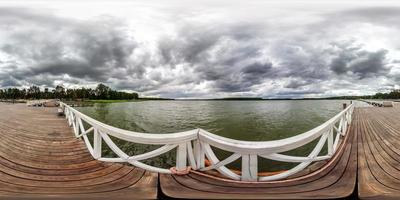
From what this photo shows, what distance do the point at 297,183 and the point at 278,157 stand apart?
0.41m

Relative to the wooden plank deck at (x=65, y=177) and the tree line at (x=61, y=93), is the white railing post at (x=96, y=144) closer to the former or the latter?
the wooden plank deck at (x=65, y=177)

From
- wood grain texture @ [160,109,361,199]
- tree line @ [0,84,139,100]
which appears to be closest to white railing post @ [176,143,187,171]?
wood grain texture @ [160,109,361,199]

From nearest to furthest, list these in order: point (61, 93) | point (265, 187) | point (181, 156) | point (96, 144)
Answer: point (265, 187) → point (181, 156) → point (96, 144) → point (61, 93)

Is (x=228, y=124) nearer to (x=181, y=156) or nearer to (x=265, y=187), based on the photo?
(x=181, y=156)

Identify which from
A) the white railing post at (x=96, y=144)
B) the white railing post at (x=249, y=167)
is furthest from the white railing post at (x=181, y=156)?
the white railing post at (x=96, y=144)

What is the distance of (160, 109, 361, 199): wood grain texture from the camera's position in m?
2.70

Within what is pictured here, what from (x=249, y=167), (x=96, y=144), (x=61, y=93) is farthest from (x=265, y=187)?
(x=61, y=93)

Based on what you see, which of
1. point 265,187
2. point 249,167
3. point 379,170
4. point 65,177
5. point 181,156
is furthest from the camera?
point 379,170

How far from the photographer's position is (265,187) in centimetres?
297

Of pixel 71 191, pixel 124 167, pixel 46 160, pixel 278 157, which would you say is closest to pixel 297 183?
pixel 278 157

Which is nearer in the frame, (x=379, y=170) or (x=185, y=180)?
(x=185, y=180)

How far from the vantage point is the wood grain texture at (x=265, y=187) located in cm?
270

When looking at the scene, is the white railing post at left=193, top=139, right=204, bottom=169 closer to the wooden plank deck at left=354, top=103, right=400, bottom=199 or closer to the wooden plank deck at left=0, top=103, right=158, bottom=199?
the wooden plank deck at left=0, top=103, right=158, bottom=199

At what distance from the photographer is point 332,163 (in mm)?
4238
